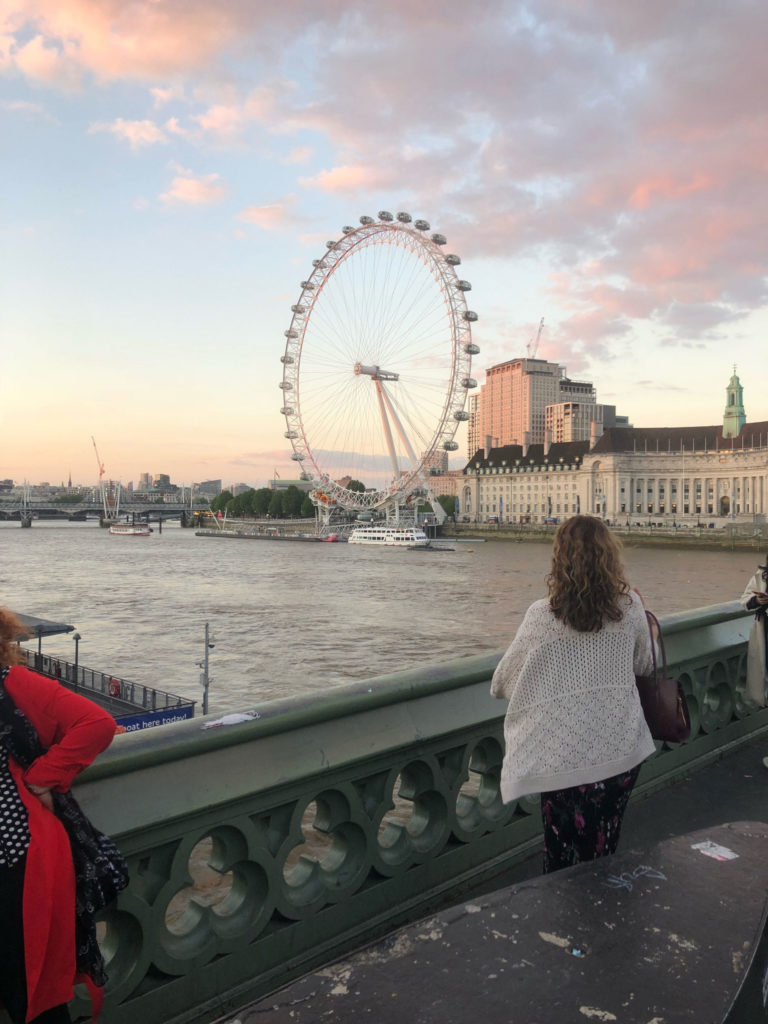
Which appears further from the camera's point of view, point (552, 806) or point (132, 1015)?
point (552, 806)

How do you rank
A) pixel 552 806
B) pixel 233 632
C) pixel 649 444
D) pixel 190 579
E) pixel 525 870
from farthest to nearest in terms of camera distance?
1. pixel 649 444
2. pixel 190 579
3. pixel 233 632
4. pixel 525 870
5. pixel 552 806

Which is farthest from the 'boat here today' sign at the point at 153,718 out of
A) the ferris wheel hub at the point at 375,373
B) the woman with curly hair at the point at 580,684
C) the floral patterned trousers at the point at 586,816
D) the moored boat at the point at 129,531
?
the moored boat at the point at 129,531

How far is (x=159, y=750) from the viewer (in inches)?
87.3

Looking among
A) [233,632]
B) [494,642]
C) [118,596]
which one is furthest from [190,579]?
[494,642]

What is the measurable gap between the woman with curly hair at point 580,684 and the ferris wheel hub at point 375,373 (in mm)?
73366

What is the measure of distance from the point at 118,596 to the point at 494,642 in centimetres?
2171

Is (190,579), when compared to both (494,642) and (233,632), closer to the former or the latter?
(233,632)

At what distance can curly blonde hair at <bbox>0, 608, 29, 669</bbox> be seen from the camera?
2074 mm

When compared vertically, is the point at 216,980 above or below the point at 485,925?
below

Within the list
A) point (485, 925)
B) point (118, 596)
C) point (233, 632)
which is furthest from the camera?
point (118, 596)

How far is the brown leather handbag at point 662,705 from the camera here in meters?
2.69

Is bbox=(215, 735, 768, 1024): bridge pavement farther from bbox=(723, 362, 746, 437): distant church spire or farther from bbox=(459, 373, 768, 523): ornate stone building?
bbox=(723, 362, 746, 437): distant church spire

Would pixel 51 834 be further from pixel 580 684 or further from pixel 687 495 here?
pixel 687 495

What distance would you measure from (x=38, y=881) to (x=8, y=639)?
608 mm
